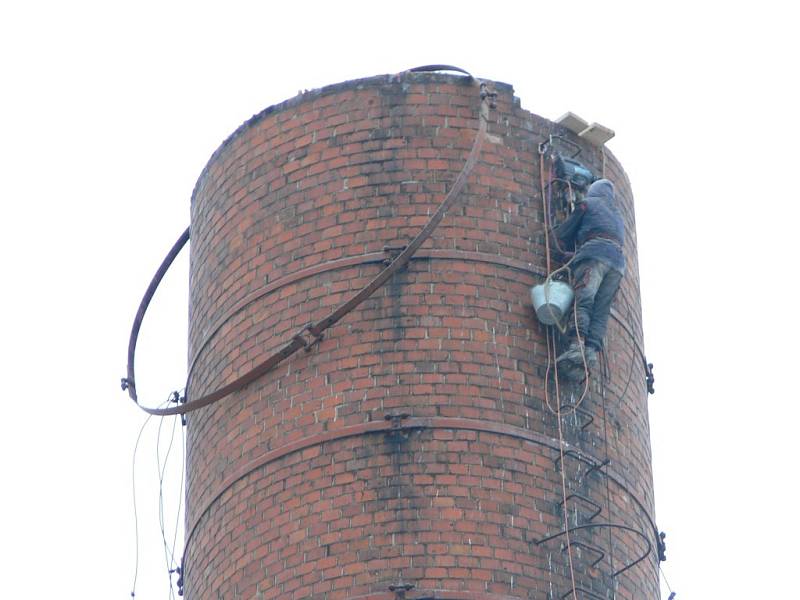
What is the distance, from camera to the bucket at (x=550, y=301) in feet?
76.7

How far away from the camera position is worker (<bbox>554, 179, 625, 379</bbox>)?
925 inches

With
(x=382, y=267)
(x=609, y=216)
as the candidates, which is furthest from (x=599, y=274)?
(x=382, y=267)

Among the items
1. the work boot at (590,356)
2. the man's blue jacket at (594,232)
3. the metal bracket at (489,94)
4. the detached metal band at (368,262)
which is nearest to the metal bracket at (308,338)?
the detached metal band at (368,262)

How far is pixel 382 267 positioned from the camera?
23469 millimetres

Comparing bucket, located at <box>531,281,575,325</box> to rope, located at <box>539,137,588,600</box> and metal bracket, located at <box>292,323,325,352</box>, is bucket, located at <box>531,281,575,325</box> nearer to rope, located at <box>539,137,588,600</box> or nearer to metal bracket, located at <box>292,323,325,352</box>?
rope, located at <box>539,137,588,600</box>

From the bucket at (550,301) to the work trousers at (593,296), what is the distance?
6.2 inches

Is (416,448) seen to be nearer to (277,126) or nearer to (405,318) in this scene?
(405,318)

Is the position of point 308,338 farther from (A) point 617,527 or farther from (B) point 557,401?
(A) point 617,527

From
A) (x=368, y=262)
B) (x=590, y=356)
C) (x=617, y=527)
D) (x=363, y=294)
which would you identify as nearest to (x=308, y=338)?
(x=363, y=294)

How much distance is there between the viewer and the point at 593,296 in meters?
23.7

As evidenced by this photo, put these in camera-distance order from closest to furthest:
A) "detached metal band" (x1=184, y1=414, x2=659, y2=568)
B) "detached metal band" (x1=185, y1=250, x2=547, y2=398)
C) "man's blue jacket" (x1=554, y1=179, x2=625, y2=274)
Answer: "detached metal band" (x1=184, y1=414, x2=659, y2=568) → "detached metal band" (x1=185, y1=250, x2=547, y2=398) → "man's blue jacket" (x1=554, y1=179, x2=625, y2=274)

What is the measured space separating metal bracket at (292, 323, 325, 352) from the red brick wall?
80mm

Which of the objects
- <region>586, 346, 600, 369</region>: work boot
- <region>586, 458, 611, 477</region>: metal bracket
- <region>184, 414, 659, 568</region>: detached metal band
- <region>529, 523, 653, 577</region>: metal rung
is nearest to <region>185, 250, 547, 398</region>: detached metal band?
<region>586, 346, 600, 369</region>: work boot

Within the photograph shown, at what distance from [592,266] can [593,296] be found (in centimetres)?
32
